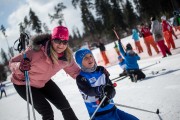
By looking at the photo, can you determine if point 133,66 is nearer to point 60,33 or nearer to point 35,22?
point 60,33

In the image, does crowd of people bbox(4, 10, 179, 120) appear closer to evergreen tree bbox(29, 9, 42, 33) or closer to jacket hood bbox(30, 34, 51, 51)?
jacket hood bbox(30, 34, 51, 51)

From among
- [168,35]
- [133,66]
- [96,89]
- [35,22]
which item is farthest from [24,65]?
[35,22]

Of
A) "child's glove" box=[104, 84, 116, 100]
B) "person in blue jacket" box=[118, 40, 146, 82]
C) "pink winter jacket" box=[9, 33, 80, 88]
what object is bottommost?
"person in blue jacket" box=[118, 40, 146, 82]

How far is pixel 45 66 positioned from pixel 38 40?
1.31 feet

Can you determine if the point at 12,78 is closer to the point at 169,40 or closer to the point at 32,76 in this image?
the point at 32,76

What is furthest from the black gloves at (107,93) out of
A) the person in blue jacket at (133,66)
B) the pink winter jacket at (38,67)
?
the person in blue jacket at (133,66)

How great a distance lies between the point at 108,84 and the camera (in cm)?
312

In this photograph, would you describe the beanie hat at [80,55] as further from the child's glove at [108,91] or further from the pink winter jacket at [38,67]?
the child's glove at [108,91]

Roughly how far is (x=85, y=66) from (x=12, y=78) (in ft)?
3.76

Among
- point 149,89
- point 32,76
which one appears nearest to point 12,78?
point 32,76

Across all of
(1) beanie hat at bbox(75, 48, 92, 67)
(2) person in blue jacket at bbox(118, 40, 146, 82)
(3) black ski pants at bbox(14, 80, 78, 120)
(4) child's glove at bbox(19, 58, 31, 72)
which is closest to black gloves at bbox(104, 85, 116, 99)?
(1) beanie hat at bbox(75, 48, 92, 67)

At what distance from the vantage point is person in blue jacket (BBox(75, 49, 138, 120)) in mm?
3022

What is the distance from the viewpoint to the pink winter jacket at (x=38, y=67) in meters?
3.34

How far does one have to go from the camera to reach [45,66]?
3406 mm
